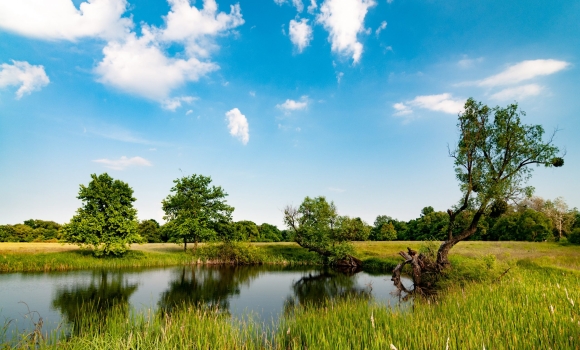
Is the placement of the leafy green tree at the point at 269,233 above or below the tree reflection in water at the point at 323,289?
above

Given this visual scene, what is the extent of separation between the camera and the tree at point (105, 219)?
129 feet

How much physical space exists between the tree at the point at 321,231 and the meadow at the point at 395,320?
3940 mm

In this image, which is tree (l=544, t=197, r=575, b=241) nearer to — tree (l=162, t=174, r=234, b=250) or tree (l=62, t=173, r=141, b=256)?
tree (l=162, t=174, r=234, b=250)

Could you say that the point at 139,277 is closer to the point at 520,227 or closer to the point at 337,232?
the point at 337,232

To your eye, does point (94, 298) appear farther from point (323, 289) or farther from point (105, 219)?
point (105, 219)

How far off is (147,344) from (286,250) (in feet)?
165

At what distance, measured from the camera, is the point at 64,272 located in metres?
33.4

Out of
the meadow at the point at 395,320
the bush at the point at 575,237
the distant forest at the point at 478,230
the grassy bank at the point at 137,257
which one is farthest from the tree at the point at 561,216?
the grassy bank at the point at 137,257

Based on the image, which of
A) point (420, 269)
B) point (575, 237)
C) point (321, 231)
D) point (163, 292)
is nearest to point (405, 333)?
point (420, 269)

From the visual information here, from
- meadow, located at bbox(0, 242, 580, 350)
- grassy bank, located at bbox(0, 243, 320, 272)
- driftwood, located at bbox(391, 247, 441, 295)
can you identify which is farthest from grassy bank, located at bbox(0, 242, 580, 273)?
driftwood, located at bbox(391, 247, 441, 295)

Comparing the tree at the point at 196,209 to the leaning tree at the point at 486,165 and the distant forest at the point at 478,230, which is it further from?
the leaning tree at the point at 486,165

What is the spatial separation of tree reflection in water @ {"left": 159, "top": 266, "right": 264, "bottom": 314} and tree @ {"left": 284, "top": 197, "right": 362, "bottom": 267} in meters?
14.1

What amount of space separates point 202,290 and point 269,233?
271 ft

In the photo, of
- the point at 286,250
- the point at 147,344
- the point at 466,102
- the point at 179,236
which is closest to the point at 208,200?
the point at 179,236
